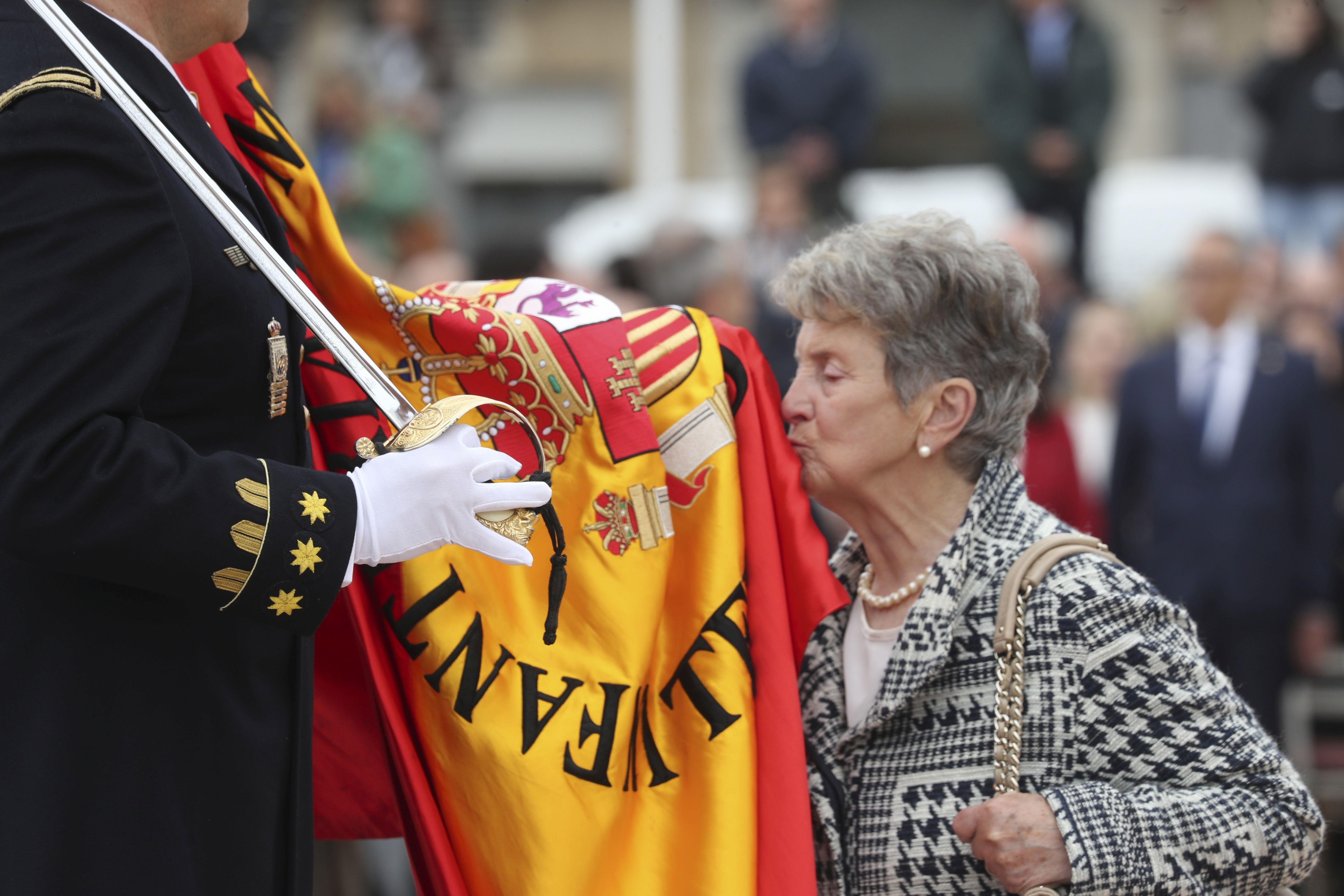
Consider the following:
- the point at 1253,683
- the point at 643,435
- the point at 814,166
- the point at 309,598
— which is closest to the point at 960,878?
the point at 643,435

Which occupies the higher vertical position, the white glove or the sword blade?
the sword blade

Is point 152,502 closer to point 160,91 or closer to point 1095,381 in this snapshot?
point 160,91

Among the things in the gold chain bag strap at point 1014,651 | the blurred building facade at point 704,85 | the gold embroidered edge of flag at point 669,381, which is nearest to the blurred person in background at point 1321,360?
the gold chain bag strap at point 1014,651

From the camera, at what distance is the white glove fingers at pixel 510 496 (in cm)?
186

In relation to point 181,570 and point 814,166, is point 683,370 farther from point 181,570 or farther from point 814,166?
point 814,166

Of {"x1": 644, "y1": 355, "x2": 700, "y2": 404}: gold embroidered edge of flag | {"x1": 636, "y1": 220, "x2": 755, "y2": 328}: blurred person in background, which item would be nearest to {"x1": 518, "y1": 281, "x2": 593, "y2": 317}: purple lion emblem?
{"x1": 644, "y1": 355, "x2": 700, "y2": 404}: gold embroidered edge of flag

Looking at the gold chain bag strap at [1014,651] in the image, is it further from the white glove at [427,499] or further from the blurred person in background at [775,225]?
the blurred person in background at [775,225]

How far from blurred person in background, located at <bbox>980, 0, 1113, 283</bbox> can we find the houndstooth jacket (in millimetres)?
6092

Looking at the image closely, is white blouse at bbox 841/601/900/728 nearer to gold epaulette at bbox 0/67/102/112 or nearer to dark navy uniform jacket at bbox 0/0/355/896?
dark navy uniform jacket at bbox 0/0/355/896

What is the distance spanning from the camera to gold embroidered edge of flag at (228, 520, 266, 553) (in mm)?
1724

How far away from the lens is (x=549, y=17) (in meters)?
15.3

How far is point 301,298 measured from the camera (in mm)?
1898

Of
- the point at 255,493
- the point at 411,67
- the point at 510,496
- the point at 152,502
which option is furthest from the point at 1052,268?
the point at 152,502

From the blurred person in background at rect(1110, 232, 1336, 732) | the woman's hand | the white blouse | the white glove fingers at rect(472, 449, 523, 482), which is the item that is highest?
the white glove fingers at rect(472, 449, 523, 482)
